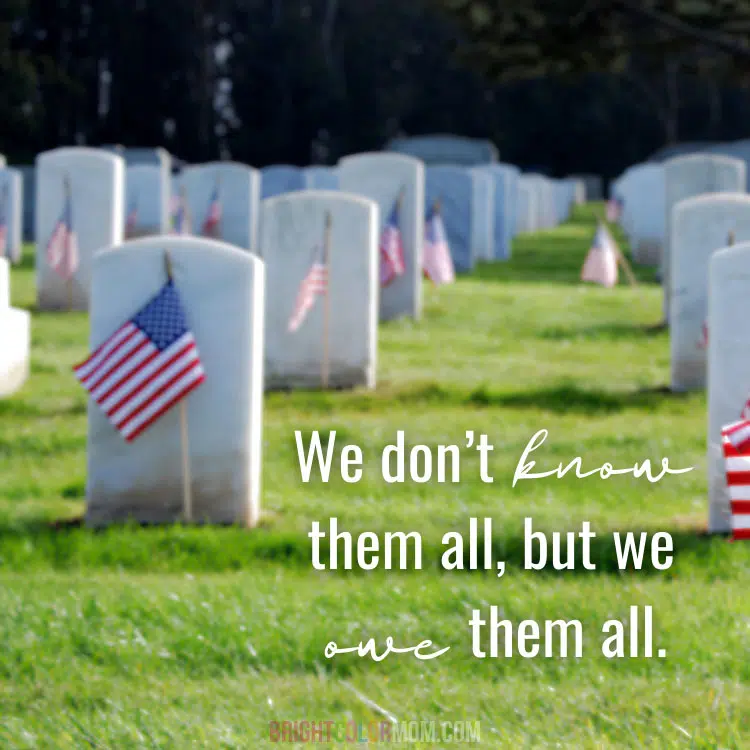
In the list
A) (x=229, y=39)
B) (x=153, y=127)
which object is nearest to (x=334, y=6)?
(x=229, y=39)

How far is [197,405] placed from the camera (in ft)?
21.2

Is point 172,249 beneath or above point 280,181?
beneath

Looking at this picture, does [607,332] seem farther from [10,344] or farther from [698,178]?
[10,344]

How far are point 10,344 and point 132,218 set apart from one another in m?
12.1

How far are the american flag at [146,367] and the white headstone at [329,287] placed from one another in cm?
365

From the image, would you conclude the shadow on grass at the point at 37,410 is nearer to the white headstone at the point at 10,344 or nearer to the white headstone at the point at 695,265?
the white headstone at the point at 10,344

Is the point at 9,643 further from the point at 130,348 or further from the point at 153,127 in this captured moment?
the point at 153,127

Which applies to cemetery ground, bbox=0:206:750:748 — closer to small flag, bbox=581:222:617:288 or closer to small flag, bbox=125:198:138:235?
small flag, bbox=581:222:617:288

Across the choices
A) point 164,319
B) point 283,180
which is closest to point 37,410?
point 164,319

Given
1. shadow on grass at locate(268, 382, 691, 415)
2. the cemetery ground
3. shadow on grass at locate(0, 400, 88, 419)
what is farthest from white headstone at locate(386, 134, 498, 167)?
shadow on grass at locate(0, 400, 88, 419)

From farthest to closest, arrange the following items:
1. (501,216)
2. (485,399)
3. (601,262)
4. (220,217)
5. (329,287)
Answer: (501,216) → (220,217) → (601,262) → (329,287) → (485,399)

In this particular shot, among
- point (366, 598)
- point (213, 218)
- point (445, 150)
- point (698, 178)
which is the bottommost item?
point (366, 598)

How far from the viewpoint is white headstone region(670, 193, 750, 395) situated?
9812mm

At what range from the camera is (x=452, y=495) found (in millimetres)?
7000
